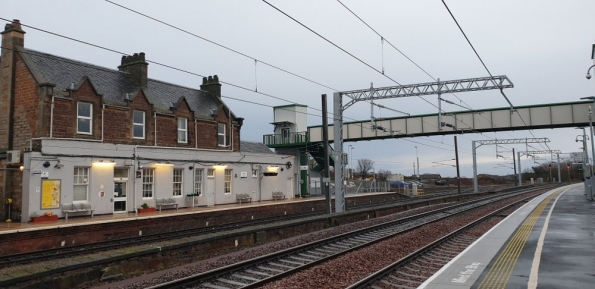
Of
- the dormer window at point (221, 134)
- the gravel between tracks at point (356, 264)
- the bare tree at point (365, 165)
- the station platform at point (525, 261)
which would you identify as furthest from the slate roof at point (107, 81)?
the bare tree at point (365, 165)

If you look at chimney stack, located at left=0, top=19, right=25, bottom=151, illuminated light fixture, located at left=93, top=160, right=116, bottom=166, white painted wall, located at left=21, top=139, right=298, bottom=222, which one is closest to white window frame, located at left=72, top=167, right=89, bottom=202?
white painted wall, located at left=21, top=139, right=298, bottom=222

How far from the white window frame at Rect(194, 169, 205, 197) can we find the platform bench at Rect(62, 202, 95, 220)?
7.69 meters

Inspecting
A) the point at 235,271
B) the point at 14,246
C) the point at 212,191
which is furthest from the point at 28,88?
the point at 235,271

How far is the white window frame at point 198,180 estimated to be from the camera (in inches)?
1113

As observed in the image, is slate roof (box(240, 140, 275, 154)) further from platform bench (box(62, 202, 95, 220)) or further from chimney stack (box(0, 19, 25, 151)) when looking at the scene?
chimney stack (box(0, 19, 25, 151))

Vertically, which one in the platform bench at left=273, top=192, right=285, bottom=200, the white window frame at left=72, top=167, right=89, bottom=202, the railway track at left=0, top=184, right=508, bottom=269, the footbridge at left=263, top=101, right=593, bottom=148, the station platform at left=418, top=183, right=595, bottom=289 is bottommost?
the railway track at left=0, top=184, right=508, bottom=269

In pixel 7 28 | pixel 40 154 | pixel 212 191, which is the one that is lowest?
pixel 212 191

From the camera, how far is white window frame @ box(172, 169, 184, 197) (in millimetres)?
26750

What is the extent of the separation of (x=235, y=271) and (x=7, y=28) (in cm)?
1956

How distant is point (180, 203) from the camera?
26812 millimetres

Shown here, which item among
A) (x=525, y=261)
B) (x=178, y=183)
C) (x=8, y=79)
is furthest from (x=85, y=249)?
(x=525, y=261)

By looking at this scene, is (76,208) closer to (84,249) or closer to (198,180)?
(84,249)

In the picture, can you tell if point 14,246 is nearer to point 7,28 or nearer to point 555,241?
point 7,28

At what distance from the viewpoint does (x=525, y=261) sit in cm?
1111
